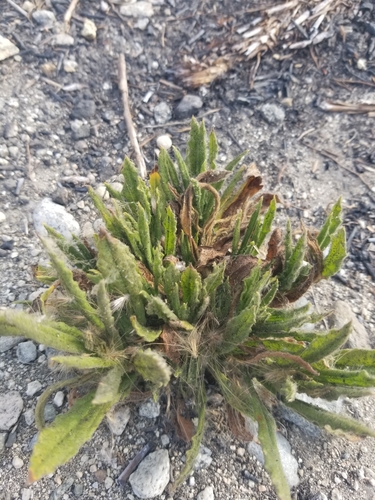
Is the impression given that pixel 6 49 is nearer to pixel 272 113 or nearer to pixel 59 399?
pixel 272 113

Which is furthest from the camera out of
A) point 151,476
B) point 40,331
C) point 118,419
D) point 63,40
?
point 63,40

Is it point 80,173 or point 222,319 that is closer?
point 222,319

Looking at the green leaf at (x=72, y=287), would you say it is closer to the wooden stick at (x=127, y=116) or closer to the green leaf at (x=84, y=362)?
the green leaf at (x=84, y=362)

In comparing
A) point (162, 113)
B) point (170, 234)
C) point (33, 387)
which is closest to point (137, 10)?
point (162, 113)

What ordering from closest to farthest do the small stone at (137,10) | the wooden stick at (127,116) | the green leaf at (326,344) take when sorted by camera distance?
1. the green leaf at (326,344)
2. the wooden stick at (127,116)
3. the small stone at (137,10)

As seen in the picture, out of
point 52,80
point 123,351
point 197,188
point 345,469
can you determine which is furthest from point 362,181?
point 52,80

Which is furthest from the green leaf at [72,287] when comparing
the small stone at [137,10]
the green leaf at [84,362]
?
the small stone at [137,10]

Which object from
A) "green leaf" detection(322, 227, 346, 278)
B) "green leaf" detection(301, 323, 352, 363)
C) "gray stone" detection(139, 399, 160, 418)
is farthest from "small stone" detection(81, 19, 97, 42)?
"green leaf" detection(301, 323, 352, 363)

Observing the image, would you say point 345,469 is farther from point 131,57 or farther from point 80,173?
point 131,57
